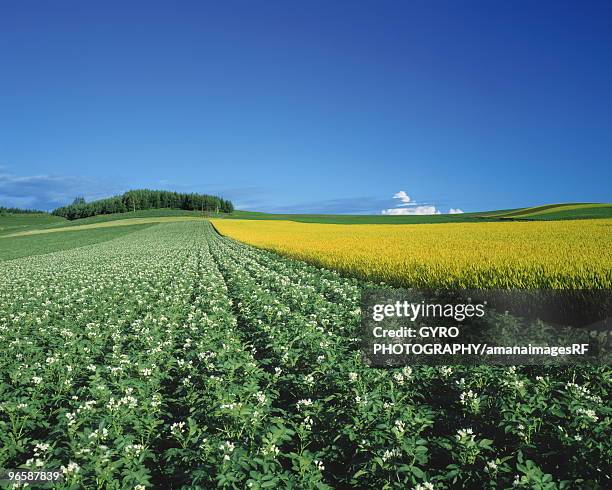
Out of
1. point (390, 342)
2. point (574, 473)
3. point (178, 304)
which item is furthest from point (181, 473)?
point (178, 304)

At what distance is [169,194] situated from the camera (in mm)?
176750

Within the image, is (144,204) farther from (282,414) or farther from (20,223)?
(282,414)

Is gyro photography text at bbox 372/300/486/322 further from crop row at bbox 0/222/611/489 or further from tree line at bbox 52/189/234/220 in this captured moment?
tree line at bbox 52/189/234/220

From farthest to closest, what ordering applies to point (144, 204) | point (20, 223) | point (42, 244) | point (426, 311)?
1. point (144, 204)
2. point (20, 223)
3. point (42, 244)
4. point (426, 311)

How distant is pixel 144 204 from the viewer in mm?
167875

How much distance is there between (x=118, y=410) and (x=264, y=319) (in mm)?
5164

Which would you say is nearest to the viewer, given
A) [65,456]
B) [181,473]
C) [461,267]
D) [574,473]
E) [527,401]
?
[574,473]

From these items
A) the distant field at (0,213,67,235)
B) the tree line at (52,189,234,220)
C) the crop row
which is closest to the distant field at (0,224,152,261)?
the crop row

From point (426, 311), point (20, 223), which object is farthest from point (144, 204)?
point (426, 311)

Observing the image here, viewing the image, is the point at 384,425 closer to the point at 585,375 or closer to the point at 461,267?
the point at 585,375

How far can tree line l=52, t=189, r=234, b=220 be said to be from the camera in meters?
165

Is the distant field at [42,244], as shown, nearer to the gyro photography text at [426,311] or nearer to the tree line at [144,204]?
the gyro photography text at [426,311]

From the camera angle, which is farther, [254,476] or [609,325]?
[609,325]

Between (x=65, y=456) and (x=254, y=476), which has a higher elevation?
(x=254, y=476)
